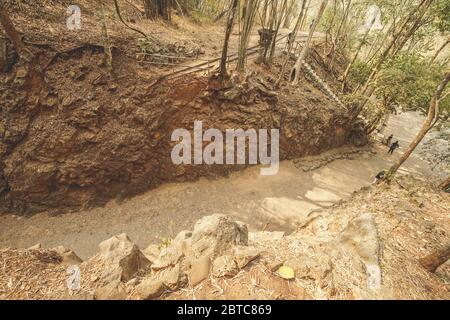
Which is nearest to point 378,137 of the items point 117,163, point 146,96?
point 146,96

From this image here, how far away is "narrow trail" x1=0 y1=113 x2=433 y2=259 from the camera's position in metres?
7.65

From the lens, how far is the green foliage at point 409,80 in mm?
9336

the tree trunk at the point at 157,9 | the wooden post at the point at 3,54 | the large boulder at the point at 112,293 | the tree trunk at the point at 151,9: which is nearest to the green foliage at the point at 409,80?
the tree trunk at the point at 157,9

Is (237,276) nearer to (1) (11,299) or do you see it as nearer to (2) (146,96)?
(1) (11,299)

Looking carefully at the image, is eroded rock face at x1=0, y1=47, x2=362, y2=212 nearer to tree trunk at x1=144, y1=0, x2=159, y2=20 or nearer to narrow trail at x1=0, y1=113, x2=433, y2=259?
narrow trail at x1=0, y1=113, x2=433, y2=259

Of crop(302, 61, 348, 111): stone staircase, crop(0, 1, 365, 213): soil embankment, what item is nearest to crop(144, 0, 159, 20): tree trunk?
crop(0, 1, 365, 213): soil embankment

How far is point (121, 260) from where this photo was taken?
3.63 meters

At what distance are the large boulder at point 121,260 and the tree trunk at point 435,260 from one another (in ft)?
14.0

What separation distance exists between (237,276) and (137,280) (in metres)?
1.36

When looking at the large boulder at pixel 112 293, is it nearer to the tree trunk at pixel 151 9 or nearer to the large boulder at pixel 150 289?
the large boulder at pixel 150 289

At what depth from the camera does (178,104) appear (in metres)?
9.23

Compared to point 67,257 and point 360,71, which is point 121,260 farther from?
point 360,71

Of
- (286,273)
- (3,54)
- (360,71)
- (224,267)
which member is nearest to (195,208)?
(224,267)

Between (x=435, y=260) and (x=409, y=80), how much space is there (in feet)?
29.6
